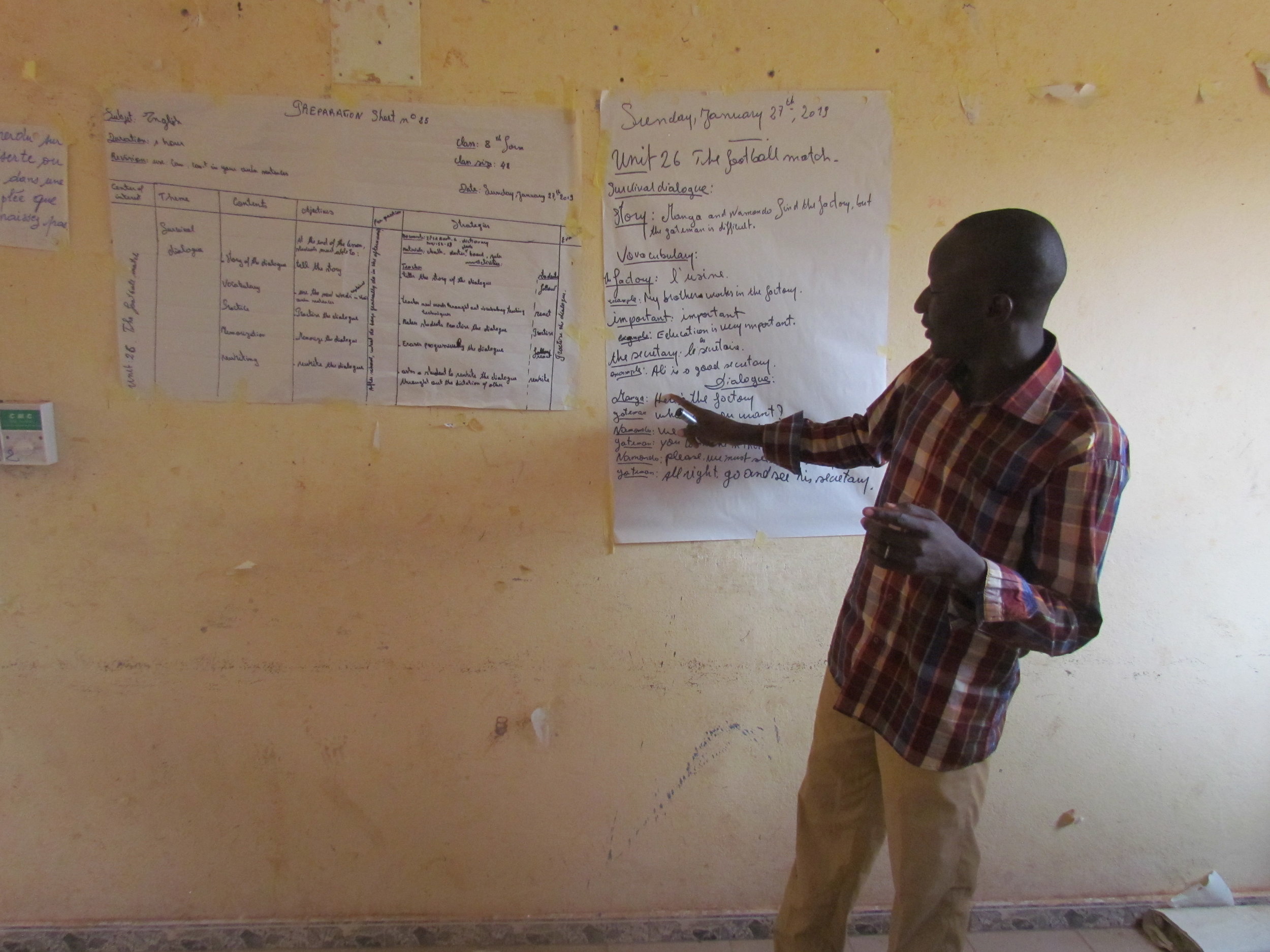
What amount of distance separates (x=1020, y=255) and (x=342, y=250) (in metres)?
1.20

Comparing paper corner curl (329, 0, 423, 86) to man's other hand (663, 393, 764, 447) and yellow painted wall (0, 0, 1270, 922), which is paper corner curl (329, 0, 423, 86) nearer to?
yellow painted wall (0, 0, 1270, 922)

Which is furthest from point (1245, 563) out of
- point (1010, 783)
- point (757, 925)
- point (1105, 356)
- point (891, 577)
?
point (757, 925)

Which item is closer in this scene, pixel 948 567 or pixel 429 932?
pixel 948 567

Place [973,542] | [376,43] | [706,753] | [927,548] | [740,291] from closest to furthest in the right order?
[927,548] < [973,542] < [376,43] < [740,291] < [706,753]

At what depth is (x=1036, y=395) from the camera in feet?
3.40

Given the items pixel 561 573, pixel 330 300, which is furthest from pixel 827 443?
pixel 330 300

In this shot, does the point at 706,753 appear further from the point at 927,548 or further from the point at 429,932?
the point at 927,548

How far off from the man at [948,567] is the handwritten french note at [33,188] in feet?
4.24

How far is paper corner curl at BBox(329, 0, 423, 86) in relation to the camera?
133cm

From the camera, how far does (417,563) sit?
153 cm

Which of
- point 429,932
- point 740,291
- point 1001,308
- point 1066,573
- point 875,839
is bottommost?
point 429,932

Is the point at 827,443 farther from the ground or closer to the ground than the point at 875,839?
farther from the ground

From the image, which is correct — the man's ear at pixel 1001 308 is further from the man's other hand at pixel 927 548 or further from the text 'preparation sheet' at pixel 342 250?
the text 'preparation sheet' at pixel 342 250

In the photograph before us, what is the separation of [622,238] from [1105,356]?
41.9 inches
